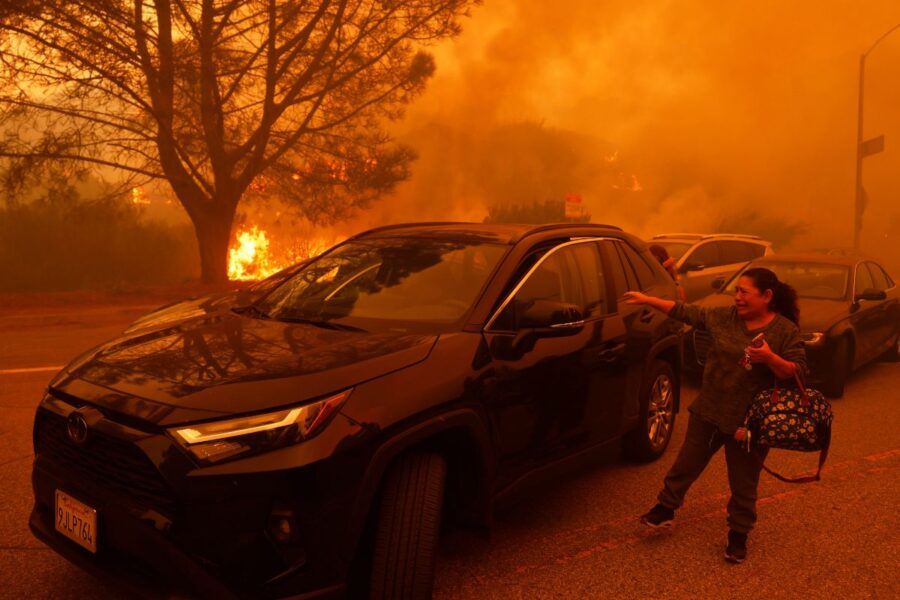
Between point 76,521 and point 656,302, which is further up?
point 656,302

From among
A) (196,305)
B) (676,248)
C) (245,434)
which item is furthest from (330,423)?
(676,248)

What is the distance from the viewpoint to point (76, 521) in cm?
260

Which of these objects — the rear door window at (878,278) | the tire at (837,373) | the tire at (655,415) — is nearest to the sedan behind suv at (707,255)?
the rear door window at (878,278)

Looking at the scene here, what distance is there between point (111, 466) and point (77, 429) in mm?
207

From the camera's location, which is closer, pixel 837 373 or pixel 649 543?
pixel 649 543

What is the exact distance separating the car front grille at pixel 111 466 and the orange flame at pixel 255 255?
25987mm

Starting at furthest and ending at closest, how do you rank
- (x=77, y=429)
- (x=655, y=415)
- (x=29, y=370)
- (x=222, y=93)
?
(x=222, y=93) → (x=29, y=370) → (x=655, y=415) → (x=77, y=429)

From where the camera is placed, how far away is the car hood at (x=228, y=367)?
247 cm

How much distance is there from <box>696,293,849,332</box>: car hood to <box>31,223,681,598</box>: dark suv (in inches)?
146

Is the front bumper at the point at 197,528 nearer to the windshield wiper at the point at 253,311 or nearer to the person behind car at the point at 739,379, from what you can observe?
the windshield wiper at the point at 253,311

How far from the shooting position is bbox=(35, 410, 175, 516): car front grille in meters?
2.40

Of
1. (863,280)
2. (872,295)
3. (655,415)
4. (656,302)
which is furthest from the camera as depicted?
(863,280)

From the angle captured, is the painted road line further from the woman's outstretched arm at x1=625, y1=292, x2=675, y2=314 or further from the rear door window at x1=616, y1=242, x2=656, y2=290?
the woman's outstretched arm at x1=625, y1=292, x2=675, y2=314

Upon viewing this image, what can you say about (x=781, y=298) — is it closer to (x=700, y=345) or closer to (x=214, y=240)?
(x=700, y=345)
